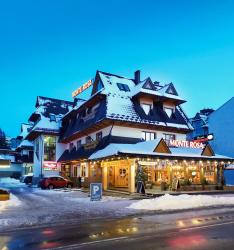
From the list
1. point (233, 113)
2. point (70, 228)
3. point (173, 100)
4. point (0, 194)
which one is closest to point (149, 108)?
point (173, 100)

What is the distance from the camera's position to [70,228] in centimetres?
1178

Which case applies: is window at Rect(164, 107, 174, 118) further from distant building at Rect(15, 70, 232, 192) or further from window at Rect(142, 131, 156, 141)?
window at Rect(142, 131, 156, 141)

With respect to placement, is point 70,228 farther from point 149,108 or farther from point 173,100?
point 173,100

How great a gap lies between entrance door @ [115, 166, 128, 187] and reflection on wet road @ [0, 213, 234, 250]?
64.0 feet

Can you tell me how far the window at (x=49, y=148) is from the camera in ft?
149

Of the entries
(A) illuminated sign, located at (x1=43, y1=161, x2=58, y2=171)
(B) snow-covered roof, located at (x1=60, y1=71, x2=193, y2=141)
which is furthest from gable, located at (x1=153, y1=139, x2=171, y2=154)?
(A) illuminated sign, located at (x1=43, y1=161, x2=58, y2=171)

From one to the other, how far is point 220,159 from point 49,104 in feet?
94.3

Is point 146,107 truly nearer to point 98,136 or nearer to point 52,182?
point 98,136

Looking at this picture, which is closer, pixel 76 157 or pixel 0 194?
pixel 0 194

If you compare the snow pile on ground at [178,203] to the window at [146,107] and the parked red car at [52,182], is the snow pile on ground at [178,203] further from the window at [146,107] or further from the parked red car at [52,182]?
the parked red car at [52,182]

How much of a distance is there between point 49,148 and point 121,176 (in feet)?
52.4

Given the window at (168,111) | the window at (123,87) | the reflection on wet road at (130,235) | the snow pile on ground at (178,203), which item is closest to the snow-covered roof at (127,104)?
the window at (123,87)

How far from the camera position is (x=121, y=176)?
3347 centimetres

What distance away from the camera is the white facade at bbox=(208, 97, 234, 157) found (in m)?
43.8
